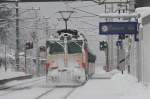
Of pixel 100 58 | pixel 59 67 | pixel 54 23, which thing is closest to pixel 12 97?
pixel 59 67

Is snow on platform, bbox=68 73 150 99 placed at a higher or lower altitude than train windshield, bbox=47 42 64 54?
lower

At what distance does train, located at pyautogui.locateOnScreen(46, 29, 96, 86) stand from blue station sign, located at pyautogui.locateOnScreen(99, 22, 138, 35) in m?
2.30

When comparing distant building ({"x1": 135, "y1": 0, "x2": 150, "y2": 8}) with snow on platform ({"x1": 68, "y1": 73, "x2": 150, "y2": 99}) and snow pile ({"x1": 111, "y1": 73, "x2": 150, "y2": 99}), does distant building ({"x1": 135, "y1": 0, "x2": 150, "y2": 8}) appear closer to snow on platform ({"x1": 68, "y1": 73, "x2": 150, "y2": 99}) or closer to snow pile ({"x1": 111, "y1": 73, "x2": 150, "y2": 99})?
snow pile ({"x1": 111, "y1": 73, "x2": 150, "y2": 99})

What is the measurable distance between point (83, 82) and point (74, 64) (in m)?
2.33

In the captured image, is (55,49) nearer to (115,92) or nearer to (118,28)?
(118,28)

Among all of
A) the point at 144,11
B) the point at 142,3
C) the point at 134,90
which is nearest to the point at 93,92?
the point at 134,90

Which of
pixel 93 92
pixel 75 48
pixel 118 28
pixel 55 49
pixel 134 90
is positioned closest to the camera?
pixel 134 90

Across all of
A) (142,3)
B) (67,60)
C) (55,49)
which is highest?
(142,3)

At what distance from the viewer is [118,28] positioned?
36.7 m

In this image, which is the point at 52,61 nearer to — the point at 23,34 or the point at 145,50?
the point at 145,50

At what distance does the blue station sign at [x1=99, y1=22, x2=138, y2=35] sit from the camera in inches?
1425

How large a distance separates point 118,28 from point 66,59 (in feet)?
13.1

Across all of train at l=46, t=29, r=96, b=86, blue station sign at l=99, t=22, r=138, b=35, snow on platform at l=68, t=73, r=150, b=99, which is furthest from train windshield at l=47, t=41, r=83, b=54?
snow on platform at l=68, t=73, r=150, b=99

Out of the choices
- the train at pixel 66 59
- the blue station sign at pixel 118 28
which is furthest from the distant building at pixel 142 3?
the train at pixel 66 59
